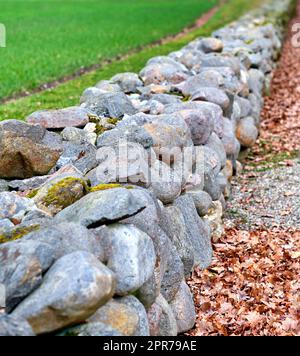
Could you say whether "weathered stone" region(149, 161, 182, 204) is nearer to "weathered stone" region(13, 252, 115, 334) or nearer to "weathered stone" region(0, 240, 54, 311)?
"weathered stone" region(0, 240, 54, 311)

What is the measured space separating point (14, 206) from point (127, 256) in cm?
113

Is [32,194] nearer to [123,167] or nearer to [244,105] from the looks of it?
[123,167]

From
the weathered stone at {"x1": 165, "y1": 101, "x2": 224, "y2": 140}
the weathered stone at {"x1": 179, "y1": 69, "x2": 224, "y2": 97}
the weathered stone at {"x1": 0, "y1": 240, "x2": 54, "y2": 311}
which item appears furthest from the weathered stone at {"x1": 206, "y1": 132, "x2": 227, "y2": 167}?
the weathered stone at {"x1": 0, "y1": 240, "x2": 54, "y2": 311}

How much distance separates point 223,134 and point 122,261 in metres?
4.67

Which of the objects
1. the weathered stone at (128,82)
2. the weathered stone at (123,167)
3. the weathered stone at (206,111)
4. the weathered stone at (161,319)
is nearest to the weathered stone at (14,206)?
the weathered stone at (123,167)

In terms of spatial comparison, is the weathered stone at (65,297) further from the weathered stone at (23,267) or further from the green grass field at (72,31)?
the green grass field at (72,31)

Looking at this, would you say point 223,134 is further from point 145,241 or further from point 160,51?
point 160,51

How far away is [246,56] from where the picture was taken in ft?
40.0

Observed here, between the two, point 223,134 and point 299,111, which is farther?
point 299,111

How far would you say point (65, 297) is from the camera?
343 centimetres

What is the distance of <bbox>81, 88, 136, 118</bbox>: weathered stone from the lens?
278 inches

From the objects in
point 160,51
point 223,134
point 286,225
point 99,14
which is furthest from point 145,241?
point 99,14

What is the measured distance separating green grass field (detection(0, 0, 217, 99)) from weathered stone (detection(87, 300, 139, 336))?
7.92 meters

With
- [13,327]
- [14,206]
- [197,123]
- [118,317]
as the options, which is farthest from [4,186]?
[197,123]
